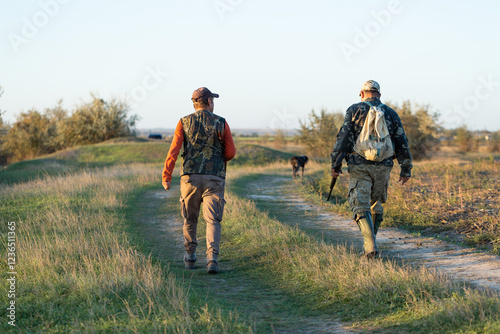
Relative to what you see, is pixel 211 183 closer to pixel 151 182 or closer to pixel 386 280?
pixel 386 280

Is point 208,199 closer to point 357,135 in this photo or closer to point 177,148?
point 177,148

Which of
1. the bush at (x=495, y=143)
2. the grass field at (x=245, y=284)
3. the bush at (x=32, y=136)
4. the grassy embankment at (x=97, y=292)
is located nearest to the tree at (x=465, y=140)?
the bush at (x=495, y=143)

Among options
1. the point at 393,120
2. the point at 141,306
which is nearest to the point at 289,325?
the point at 141,306

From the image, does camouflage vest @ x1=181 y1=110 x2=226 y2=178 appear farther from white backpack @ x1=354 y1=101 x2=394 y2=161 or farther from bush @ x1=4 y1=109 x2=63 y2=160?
bush @ x1=4 y1=109 x2=63 y2=160

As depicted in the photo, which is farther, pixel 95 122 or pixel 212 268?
pixel 95 122

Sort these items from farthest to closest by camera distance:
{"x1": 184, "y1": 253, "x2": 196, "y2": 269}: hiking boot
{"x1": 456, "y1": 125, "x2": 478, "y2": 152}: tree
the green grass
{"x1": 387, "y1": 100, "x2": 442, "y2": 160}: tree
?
1. {"x1": 456, "y1": 125, "x2": 478, "y2": 152}: tree
2. {"x1": 387, "y1": 100, "x2": 442, "y2": 160}: tree
3. {"x1": 184, "y1": 253, "x2": 196, "y2": 269}: hiking boot
4. the green grass

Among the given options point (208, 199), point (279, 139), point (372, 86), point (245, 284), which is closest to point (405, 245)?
point (372, 86)

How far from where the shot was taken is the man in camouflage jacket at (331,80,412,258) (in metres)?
6.25

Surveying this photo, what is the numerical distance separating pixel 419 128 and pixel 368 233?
36984mm

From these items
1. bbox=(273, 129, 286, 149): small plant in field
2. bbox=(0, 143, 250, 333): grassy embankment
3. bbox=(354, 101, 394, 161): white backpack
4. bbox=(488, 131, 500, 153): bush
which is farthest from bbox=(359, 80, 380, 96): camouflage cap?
bbox=(273, 129, 286, 149): small plant in field

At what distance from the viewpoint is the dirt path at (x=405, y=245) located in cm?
563

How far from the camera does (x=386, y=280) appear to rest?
477cm

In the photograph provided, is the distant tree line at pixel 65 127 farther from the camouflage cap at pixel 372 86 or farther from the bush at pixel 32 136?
the camouflage cap at pixel 372 86

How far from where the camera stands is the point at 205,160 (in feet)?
21.5
